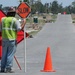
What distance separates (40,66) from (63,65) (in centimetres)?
91

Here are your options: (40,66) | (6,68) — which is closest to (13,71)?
(6,68)

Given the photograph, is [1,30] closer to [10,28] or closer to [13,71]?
[10,28]

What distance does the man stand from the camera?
504 inches

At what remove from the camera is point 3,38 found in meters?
12.9

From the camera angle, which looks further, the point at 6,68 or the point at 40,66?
the point at 40,66

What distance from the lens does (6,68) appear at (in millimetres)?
12898

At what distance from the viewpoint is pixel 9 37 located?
42.0 feet

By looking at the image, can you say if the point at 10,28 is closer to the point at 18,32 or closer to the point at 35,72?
the point at 18,32

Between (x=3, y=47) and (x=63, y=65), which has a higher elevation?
(x=3, y=47)

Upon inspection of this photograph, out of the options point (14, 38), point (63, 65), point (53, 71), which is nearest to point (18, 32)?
point (14, 38)

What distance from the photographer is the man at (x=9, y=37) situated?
1280cm

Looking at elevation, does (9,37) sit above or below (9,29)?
below

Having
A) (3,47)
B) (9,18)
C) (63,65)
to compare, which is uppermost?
(9,18)

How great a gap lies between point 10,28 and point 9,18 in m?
0.30
